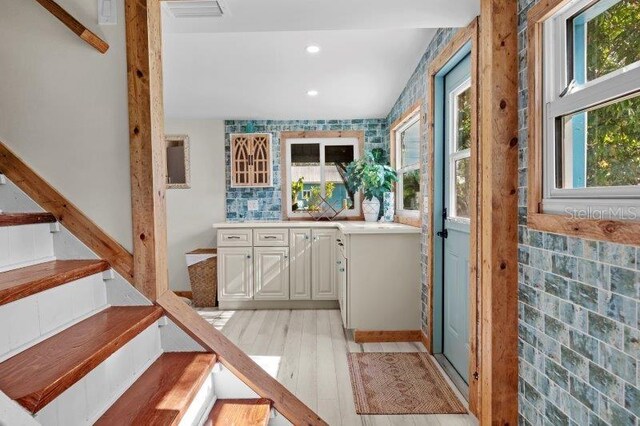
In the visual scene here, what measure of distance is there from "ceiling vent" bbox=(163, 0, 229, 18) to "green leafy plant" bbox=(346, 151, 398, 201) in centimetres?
255

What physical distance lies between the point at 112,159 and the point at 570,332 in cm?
192

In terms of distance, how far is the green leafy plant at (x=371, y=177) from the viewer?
4250 millimetres

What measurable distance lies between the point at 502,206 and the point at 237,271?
324 centimetres

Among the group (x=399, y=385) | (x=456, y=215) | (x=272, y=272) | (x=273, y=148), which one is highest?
(x=273, y=148)

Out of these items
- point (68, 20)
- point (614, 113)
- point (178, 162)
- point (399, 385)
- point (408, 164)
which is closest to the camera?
point (614, 113)

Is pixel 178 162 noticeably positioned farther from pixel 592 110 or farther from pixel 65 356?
pixel 592 110

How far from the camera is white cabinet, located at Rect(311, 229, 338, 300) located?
14.5 feet

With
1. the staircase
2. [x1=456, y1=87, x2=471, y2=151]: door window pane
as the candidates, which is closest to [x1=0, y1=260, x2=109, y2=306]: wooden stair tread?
the staircase

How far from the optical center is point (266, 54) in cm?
314

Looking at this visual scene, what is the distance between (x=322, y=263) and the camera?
4.43m

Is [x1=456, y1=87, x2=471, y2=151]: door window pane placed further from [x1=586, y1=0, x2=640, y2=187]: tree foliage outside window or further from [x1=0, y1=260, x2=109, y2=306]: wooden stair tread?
[x1=0, y1=260, x2=109, y2=306]: wooden stair tread

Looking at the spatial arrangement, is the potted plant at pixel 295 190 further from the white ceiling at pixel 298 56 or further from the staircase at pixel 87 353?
the staircase at pixel 87 353

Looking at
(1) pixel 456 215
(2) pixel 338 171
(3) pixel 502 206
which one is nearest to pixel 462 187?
(1) pixel 456 215

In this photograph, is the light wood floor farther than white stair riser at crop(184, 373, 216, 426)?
Yes
